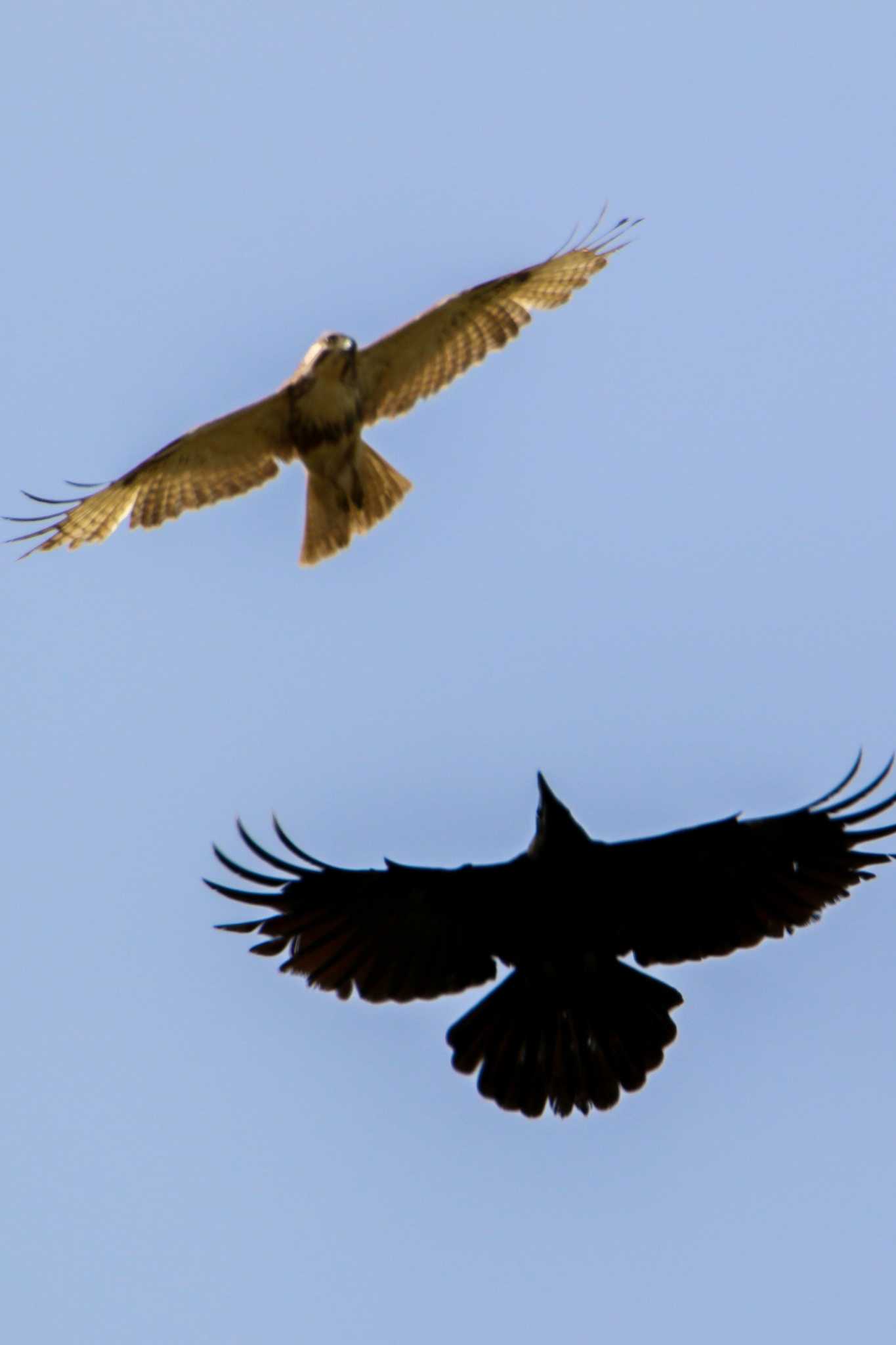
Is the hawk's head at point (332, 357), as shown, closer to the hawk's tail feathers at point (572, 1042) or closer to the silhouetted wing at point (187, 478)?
the silhouetted wing at point (187, 478)

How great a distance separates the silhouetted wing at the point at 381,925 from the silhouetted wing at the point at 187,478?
347 centimetres

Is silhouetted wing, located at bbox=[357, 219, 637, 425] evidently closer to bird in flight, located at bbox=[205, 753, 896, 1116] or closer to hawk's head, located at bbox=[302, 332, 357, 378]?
hawk's head, located at bbox=[302, 332, 357, 378]

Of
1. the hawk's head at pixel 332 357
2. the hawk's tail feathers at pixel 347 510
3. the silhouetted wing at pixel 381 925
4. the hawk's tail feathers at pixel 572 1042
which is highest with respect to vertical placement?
the hawk's head at pixel 332 357

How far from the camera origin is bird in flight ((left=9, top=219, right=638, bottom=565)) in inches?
454

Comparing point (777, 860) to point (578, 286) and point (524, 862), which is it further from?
point (578, 286)

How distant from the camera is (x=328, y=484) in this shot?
1174 centimetres

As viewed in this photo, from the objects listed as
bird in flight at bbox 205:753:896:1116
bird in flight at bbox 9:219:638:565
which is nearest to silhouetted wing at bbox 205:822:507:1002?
bird in flight at bbox 205:753:896:1116

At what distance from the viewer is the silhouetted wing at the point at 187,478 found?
1156 centimetres

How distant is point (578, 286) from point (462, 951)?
4481mm

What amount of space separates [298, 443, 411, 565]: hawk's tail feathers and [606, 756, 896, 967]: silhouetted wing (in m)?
3.36

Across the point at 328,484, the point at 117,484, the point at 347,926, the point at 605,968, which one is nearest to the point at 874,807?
the point at 605,968

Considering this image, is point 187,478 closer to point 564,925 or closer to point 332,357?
point 332,357

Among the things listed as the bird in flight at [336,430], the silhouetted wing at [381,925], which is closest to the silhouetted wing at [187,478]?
the bird in flight at [336,430]

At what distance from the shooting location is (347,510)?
38.7ft
